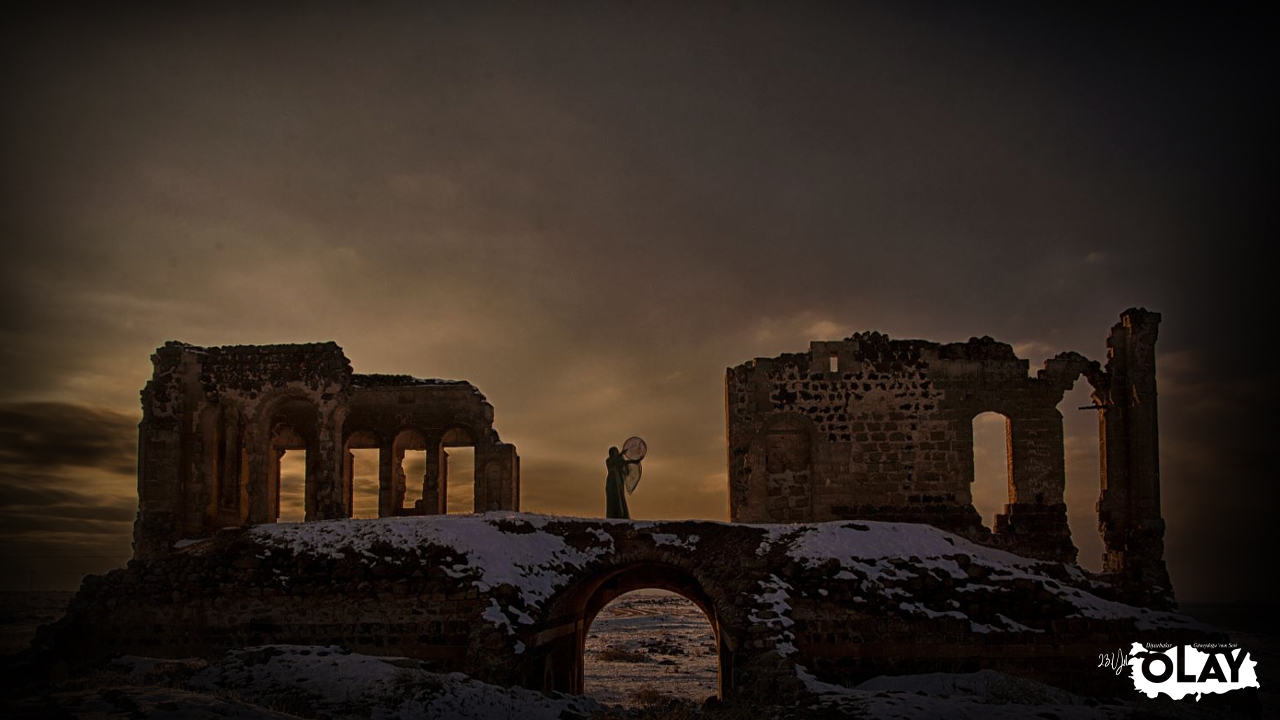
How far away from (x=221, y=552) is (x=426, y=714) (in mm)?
6288

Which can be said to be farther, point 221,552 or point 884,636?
point 221,552

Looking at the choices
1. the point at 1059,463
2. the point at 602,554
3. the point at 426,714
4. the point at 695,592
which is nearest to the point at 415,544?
the point at 602,554

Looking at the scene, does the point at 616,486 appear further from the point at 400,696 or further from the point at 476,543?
the point at 400,696

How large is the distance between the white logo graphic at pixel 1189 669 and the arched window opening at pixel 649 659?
8.08 meters

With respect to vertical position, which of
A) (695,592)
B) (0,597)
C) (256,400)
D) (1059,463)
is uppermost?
(256,400)

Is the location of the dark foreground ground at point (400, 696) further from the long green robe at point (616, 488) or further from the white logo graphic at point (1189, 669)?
the long green robe at point (616, 488)

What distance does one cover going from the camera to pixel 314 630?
15.7 m

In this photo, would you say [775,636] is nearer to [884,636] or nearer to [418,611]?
[884,636]

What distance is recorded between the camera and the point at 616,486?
2042cm

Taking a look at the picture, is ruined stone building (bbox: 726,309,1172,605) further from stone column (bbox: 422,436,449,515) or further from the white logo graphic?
stone column (bbox: 422,436,449,515)

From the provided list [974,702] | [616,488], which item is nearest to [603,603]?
[616,488]

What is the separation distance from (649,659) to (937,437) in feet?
36.7

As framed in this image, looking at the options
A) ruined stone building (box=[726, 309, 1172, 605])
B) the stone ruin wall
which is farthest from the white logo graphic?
ruined stone building (box=[726, 309, 1172, 605])

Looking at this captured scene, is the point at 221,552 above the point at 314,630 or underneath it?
above
